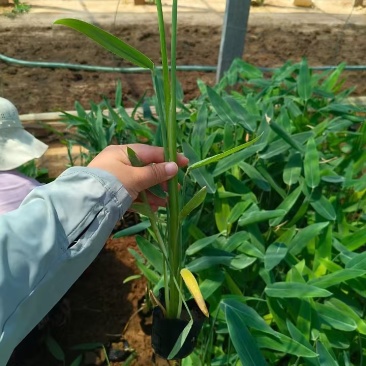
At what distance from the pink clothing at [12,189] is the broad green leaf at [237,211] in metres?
0.47

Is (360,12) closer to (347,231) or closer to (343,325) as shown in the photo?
(347,231)

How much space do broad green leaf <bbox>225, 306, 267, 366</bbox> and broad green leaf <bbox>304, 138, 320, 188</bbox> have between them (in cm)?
47

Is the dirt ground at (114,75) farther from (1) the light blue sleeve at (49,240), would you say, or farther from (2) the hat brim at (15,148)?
(1) the light blue sleeve at (49,240)

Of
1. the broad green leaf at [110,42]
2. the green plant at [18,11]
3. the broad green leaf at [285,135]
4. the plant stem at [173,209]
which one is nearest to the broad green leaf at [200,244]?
the plant stem at [173,209]

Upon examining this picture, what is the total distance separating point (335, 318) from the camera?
0.90 meters

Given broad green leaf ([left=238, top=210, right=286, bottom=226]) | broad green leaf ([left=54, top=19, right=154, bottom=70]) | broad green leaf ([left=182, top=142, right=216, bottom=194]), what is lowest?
broad green leaf ([left=238, top=210, right=286, bottom=226])

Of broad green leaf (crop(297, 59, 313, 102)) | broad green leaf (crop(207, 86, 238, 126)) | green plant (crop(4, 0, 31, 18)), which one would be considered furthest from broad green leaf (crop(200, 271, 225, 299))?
green plant (crop(4, 0, 31, 18))

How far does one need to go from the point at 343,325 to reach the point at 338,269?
0.14 metres

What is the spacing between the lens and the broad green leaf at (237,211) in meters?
1.08

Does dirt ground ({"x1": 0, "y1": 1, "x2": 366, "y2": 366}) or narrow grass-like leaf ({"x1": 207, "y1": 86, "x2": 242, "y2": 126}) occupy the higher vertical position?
narrow grass-like leaf ({"x1": 207, "y1": 86, "x2": 242, "y2": 126})

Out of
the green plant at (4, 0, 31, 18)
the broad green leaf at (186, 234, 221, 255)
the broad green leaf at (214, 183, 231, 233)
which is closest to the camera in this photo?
the broad green leaf at (186, 234, 221, 255)

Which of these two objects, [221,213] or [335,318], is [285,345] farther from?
[221,213]

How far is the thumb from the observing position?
2.20 feet

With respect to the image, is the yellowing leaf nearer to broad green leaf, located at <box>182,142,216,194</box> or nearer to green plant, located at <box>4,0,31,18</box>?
broad green leaf, located at <box>182,142,216,194</box>
